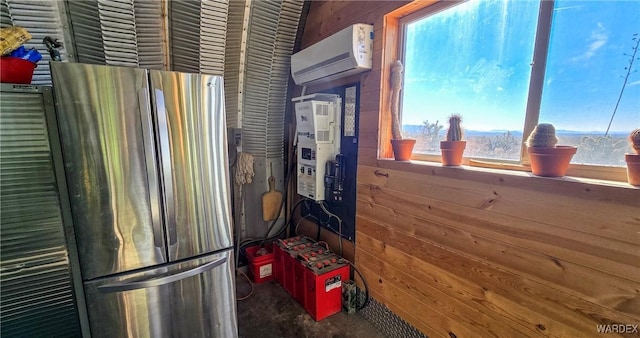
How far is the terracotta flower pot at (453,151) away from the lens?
151 centimetres

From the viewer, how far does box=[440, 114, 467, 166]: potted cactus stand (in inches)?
59.4

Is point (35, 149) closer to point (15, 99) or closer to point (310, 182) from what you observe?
point (15, 99)

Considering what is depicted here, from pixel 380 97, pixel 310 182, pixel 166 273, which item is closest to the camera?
pixel 166 273

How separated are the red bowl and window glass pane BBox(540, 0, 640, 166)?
100 inches

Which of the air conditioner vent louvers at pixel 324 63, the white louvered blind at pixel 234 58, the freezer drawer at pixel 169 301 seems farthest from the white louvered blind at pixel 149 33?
the freezer drawer at pixel 169 301

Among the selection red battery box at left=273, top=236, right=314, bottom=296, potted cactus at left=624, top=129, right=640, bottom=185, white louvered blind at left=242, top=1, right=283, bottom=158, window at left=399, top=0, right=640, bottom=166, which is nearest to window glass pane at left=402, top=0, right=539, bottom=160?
window at left=399, top=0, right=640, bottom=166

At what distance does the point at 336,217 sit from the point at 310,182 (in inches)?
15.6

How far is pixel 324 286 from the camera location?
2.11 metres

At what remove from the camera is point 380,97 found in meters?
1.90

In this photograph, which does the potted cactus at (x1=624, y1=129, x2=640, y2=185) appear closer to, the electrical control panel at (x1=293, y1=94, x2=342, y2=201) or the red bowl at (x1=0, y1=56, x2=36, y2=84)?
the electrical control panel at (x1=293, y1=94, x2=342, y2=201)

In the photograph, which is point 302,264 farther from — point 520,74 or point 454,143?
point 520,74

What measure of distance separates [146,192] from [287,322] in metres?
1.46

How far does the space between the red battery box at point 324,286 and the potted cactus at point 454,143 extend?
1223 millimetres

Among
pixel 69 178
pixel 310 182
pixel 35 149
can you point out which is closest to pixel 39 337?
pixel 69 178
